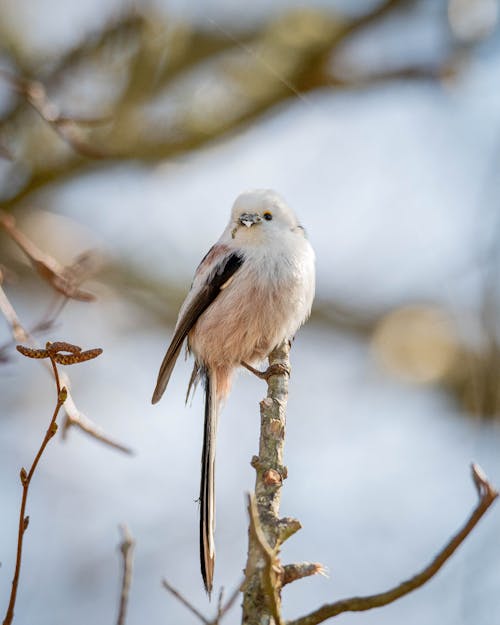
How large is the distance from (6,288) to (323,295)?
88.8 inches

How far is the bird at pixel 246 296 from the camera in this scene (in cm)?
327

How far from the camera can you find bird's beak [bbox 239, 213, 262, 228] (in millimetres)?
3397

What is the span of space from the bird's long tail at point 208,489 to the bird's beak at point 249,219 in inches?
23.0

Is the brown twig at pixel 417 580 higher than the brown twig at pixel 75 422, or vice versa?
the brown twig at pixel 75 422

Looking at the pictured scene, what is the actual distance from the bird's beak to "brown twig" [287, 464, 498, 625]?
1.93 metres

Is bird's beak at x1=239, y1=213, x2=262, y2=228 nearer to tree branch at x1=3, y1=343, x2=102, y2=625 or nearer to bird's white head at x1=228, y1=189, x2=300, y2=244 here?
bird's white head at x1=228, y1=189, x2=300, y2=244

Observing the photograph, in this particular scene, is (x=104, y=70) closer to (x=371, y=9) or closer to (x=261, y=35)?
(x=261, y=35)

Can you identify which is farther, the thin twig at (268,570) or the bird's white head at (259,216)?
the bird's white head at (259,216)

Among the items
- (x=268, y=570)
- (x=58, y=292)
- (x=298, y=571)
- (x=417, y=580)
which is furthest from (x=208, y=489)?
(x=417, y=580)

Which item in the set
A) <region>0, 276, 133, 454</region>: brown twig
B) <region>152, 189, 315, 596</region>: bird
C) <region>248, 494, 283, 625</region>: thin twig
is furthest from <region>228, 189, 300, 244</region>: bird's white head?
<region>248, 494, 283, 625</region>: thin twig

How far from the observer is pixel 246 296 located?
333 cm

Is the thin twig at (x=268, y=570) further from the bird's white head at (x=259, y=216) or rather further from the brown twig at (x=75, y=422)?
the bird's white head at (x=259, y=216)

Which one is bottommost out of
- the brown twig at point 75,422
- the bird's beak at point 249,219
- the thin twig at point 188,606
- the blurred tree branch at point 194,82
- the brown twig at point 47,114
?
the thin twig at point 188,606

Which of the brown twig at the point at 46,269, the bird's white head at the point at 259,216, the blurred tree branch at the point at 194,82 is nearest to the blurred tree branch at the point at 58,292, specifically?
the brown twig at the point at 46,269
